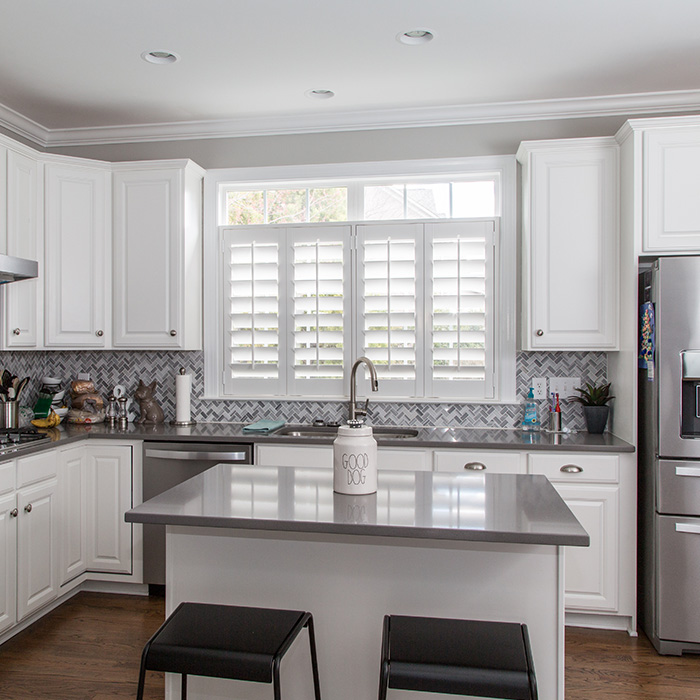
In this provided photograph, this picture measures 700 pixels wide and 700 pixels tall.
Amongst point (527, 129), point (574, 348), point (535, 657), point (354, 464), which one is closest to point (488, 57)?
point (527, 129)

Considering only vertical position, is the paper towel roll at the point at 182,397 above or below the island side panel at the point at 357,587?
above

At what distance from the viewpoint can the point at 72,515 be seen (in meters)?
3.40

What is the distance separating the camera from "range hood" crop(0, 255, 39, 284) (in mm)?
2994

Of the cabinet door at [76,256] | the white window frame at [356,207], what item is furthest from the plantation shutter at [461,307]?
the cabinet door at [76,256]

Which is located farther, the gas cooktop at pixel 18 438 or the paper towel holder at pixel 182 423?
the paper towel holder at pixel 182 423

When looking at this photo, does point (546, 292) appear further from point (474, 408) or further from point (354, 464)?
point (354, 464)

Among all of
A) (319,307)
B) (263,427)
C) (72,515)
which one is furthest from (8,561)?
(319,307)

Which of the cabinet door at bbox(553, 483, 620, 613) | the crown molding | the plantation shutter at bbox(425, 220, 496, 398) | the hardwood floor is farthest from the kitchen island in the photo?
the crown molding

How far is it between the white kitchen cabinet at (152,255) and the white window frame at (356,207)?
7.7 inches

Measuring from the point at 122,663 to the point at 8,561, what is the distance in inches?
27.6

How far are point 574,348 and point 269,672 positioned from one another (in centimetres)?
243

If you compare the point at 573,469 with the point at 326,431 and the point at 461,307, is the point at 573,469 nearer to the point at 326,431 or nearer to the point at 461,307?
the point at 461,307

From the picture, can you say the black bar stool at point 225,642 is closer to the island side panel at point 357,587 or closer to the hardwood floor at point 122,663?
the island side panel at point 357,587

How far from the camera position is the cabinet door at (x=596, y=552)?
10.2 feet
